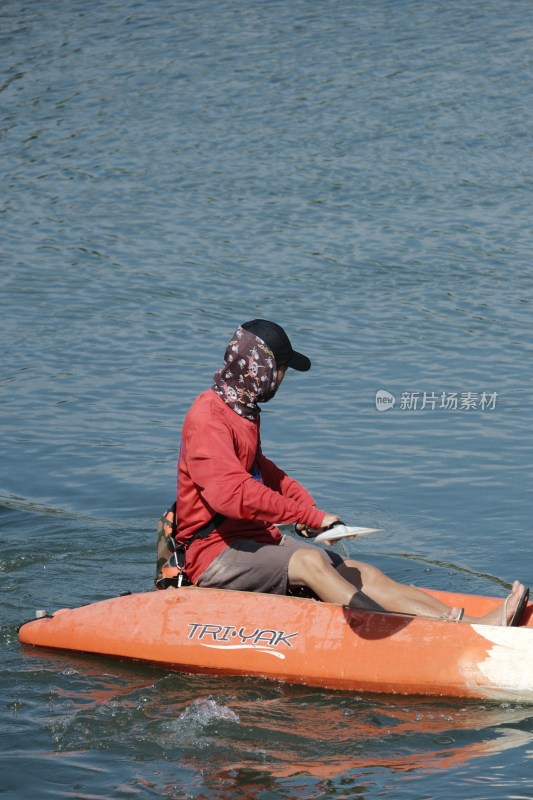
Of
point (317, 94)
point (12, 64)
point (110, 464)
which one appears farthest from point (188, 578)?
point (12, 64)

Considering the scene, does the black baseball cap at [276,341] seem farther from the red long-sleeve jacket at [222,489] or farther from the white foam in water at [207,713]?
the white foam in water at [207,713]

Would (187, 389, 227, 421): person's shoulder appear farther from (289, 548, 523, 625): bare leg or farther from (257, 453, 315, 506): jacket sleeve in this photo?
(289, 548, 523, 625): bare leg

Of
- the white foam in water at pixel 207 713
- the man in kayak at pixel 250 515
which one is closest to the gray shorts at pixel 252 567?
the man in kayak at pixel 250 515

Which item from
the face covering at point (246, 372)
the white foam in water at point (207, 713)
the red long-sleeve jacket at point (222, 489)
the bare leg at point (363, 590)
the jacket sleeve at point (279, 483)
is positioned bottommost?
the white foam in water at point (207, 713)

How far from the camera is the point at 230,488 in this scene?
20.1 feet

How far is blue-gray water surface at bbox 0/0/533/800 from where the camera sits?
596 centimetres

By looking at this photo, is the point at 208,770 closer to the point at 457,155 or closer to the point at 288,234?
the point at 288,234

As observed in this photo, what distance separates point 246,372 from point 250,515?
0.71 m

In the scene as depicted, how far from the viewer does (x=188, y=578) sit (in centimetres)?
677

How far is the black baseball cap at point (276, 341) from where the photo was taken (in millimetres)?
6379

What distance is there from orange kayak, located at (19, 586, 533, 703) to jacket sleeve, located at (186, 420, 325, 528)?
20.7 inches

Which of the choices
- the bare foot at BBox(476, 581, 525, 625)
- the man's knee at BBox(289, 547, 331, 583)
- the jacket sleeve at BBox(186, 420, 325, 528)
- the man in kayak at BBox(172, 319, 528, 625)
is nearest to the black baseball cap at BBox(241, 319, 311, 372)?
the man in kayak at BBox(172, 319, 528, 625)

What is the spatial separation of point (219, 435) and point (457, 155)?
13.6 metres

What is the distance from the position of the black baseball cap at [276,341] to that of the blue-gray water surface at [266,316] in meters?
1.64
